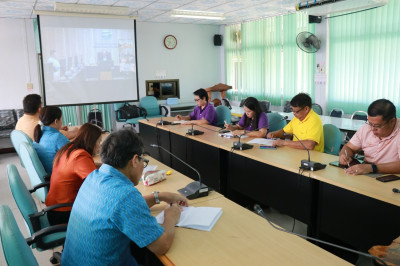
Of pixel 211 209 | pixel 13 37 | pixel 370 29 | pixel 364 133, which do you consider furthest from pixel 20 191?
pixel 13 37

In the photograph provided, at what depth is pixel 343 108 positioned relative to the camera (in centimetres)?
600

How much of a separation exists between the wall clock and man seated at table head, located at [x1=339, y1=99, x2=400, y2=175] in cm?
602

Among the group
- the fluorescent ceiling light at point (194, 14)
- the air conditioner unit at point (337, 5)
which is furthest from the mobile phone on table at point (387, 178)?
the fluorescent ceiling light at point (194, 14)

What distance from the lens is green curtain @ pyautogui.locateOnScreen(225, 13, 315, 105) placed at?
21.8 ft

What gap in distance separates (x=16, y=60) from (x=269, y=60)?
525cm

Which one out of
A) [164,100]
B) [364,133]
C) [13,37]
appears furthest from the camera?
[164,100]

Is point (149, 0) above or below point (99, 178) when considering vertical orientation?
above

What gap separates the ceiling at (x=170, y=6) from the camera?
17.6 ft

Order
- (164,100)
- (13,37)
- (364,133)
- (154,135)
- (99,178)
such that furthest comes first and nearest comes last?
1. (164,100)
2. (13,37)
3. (154,135)
4. (364,133)
5. (99,178)

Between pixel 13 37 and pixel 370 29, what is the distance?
21.6ft

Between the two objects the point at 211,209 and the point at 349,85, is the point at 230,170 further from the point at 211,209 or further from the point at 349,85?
the point at 349,85

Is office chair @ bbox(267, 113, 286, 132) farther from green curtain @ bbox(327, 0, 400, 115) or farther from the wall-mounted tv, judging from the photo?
the wall-mounted tv

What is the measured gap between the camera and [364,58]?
5520 mm

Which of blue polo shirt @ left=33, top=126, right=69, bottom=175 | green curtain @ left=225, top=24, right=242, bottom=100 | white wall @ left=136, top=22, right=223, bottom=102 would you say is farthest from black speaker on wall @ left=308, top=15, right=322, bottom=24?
blue polo shirt @ left=33, top=126, right=69, bottom=175
